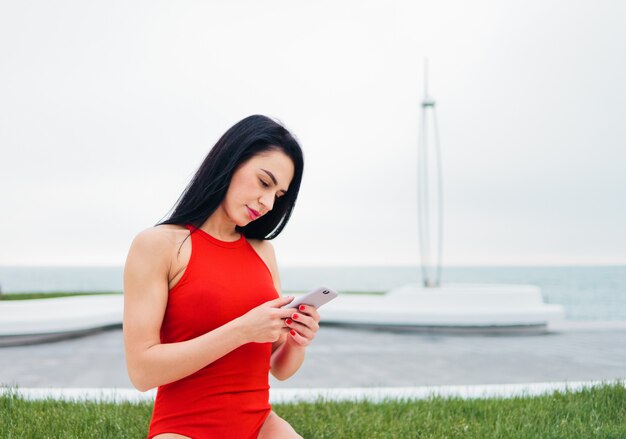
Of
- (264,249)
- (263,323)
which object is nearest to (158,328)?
(263,323)

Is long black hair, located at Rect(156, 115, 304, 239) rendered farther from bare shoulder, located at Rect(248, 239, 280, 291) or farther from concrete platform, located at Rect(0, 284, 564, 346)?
concrete platform, located at Rect(0, 284, 564, 346)

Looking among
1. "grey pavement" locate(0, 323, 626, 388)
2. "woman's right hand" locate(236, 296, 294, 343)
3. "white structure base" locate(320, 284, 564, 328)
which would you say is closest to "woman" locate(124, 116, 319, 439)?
"woman's right hand" locate(236, 296, 294, 343)

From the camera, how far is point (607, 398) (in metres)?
4.79

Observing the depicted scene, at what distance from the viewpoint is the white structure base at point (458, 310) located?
40.0 ft

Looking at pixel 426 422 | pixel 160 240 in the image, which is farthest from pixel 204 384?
pixel 426 422

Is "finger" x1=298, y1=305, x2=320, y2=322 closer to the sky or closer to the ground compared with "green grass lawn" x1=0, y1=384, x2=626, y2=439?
closer to the sky

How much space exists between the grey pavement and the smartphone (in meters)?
5.12

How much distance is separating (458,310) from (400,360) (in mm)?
3868

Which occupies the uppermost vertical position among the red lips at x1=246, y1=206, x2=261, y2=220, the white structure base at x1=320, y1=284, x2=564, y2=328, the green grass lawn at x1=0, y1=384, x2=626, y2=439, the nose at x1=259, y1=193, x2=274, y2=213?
the nose at x1=259, y1=193, x2=274, y2=213

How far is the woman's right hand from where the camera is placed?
1.79 m

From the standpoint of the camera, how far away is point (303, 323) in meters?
1.92

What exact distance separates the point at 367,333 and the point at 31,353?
19.4ft

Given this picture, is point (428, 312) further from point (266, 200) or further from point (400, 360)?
point (266, 200)

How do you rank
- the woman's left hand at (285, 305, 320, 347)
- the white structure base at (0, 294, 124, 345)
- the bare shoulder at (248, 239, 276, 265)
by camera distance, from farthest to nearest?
the white structure base at (0, 294, 124, 345) < the bare shoulder at (248, 239, 276, 265) < the woman's left hand at (285, 305, 320, 347)
